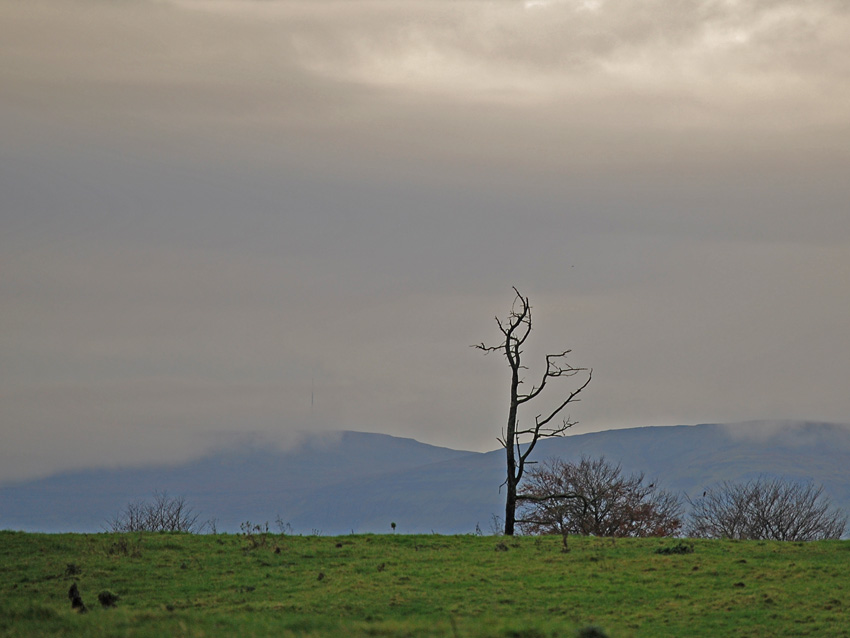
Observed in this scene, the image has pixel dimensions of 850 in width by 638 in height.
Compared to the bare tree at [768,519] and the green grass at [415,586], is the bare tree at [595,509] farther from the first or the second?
the green grass at [415,586]

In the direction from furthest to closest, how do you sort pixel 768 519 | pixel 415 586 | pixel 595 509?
pixel 768 519 → pixel 595 509 → pixel 415 586

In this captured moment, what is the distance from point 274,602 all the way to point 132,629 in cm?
786

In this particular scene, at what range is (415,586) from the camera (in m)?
26.3

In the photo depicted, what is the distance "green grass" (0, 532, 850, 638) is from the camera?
18406mm

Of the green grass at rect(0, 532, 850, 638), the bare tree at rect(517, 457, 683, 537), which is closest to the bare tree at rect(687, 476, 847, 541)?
the bare tree at rect(517, 457, 683, 537)

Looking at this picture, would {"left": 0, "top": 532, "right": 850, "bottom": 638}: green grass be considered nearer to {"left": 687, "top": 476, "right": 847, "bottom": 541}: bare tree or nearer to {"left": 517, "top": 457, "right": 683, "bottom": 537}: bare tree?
{"left": 517, "top": 457, "right": 683, "bottom": 537}: bare tree

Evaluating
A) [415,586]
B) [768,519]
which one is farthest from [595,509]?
[415,586]

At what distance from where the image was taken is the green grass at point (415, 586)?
18406 mm

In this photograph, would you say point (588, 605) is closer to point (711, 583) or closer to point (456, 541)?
point (711, 583)

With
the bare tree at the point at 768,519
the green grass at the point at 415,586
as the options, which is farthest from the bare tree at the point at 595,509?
the green grass at the point at 415,586

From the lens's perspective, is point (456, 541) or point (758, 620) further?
point (456, 541)

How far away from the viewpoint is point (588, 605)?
80.0 ft

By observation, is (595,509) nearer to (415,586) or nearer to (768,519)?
(768,519)

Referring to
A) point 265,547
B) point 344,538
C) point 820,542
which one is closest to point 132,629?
point 265,547
